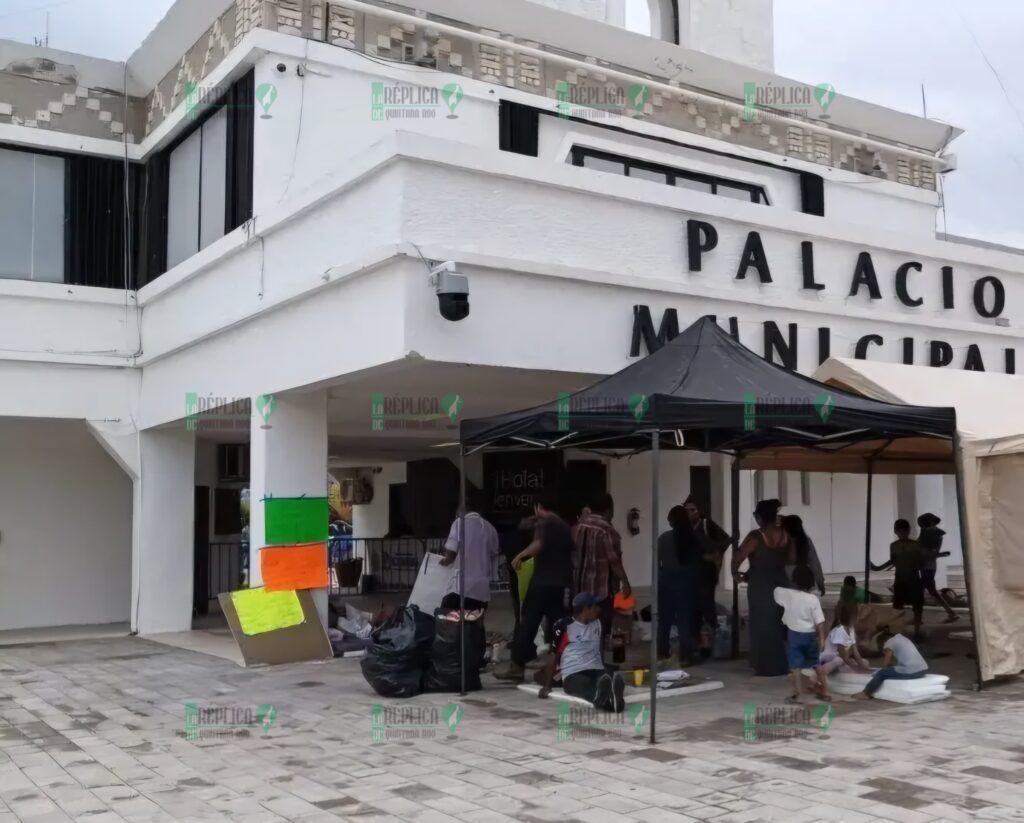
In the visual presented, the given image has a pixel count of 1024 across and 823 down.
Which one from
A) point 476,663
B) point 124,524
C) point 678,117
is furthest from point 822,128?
point 124,524

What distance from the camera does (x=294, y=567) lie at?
35.0 feet

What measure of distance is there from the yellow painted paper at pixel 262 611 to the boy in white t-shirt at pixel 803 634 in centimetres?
488

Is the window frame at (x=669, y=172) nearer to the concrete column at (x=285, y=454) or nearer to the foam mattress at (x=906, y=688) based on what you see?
the concrete column at (x=285, y=454)

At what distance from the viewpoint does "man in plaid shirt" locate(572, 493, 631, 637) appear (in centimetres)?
898

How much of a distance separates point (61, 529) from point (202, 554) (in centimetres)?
221

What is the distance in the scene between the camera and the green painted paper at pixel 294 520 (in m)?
10.5

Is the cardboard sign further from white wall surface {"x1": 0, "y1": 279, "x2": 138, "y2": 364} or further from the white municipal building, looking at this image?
white wall surface {"x1": 0, "y1": 279, "x2": 138, "y2": 364}

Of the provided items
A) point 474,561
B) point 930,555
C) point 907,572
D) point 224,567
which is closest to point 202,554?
point 224,567

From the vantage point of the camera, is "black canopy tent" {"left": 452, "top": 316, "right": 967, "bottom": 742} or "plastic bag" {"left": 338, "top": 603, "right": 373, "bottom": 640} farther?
"plastic bag" {"left": 338, "top": 603, "right": 373, "bottom": 640}

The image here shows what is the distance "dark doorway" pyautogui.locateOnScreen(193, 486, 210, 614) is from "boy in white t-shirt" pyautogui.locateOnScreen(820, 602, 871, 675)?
10416 millimetres

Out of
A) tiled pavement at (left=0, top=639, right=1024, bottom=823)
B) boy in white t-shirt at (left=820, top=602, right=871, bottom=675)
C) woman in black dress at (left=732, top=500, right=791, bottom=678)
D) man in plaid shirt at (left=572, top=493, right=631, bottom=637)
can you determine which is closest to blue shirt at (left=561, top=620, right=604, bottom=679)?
tiled pavement at (left=0, top=639, right=1024, bottom=823)

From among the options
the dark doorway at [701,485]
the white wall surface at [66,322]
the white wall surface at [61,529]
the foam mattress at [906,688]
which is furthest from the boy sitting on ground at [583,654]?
the dark doorway at [701,485]

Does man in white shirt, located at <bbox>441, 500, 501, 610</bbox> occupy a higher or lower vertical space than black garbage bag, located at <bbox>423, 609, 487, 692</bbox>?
higher

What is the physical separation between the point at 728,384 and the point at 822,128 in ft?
30.6
